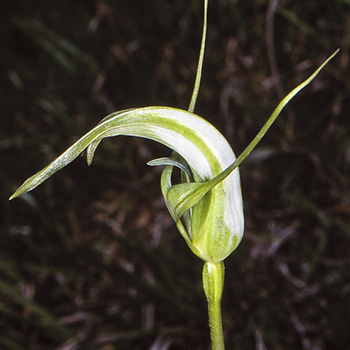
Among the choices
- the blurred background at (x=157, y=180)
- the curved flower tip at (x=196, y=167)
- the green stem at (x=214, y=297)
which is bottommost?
the green stem at (x=214, y=297)

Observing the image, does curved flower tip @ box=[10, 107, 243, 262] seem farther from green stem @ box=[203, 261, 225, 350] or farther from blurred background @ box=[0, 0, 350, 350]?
blurred background @ box=[0, 0, 350, 350]

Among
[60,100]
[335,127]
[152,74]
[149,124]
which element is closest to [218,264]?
[149,124]

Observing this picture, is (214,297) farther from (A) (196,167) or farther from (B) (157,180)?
(B) (157,180)

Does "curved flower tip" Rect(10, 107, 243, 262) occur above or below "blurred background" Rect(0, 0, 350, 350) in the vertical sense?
below

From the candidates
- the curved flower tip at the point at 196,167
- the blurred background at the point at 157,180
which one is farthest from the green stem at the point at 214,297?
the blurred background at the point at 157,180

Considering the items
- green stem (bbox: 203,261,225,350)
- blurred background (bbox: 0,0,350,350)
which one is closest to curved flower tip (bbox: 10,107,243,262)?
green stem (bbox: 203,261,225,350)

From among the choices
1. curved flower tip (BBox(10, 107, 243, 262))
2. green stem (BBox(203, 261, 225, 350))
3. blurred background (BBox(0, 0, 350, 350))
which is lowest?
green stem (BBox(203, 261, 225, 350))

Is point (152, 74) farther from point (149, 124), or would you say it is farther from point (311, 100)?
point (149, 124)

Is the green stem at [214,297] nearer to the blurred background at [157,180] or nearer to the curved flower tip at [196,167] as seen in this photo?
the curved flower tip at [196,167]
